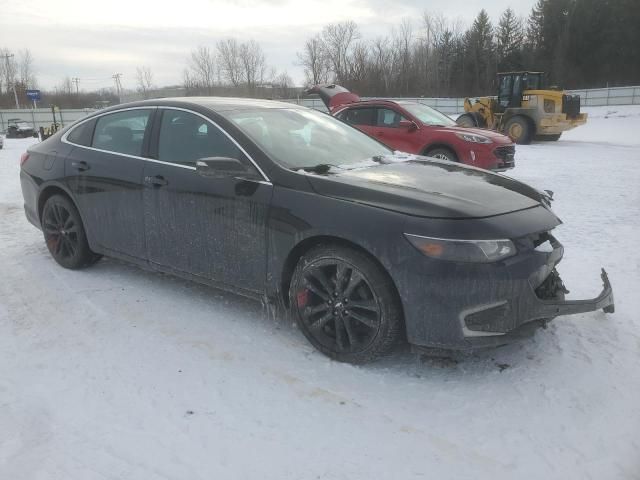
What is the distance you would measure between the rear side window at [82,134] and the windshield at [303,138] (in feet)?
5.19

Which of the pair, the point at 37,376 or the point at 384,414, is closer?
the point at 384,414

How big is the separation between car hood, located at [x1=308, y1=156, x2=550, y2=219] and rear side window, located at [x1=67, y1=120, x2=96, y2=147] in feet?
7.94

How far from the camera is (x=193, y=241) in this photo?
367cm

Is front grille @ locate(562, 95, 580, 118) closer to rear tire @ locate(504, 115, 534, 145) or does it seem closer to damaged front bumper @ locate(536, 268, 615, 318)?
rear tire @ locate(504, 115, 534, 145)

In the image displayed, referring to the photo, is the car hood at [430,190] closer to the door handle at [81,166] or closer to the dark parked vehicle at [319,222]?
the dark parked vehicle at [319,222]

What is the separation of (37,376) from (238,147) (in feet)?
6.07

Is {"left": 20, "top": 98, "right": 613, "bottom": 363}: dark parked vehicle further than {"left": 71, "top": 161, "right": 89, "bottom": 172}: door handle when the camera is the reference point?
No

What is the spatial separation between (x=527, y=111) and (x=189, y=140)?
650 inches

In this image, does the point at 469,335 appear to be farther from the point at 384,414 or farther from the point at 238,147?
the point at 238,147

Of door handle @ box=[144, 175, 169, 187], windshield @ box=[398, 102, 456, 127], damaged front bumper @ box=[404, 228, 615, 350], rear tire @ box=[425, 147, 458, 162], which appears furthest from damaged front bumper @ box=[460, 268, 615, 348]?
windshield @ box=[398, 102, 456, 127]

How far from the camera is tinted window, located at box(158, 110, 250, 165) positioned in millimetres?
3562

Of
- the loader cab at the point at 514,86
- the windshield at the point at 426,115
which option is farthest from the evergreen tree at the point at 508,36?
the windshield at the point at 426,115

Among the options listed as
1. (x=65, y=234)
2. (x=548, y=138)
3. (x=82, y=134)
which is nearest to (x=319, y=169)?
(x=82, y=134)

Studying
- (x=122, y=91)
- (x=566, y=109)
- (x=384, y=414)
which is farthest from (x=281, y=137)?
(x=122, y=91)
